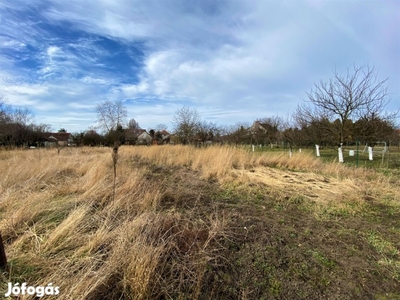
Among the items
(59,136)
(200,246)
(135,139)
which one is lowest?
(200,246)

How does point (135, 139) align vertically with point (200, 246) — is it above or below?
above

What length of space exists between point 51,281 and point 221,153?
7.14m

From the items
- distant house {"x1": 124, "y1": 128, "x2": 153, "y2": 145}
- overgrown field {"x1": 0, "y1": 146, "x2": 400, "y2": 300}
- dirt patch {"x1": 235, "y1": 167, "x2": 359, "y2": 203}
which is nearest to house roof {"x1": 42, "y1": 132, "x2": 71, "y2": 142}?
distant house {"x1": 124, "y1": 128, "x2": 153, "y2": 145}

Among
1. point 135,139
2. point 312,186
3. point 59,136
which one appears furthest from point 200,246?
point 59,136

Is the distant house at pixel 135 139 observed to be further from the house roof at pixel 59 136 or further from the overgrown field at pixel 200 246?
the overgrown field at pixel 200 246

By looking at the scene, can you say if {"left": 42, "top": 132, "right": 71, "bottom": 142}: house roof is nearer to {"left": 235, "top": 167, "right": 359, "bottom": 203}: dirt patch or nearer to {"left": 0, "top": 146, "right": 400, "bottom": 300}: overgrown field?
{"left": 0, "top": 146, "right": 400, "bottom": 300}: overgrown field

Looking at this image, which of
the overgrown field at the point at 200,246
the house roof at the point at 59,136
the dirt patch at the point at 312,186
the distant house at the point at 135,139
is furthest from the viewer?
the house roof at the point at 59,136

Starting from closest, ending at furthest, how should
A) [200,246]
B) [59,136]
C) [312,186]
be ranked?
1. [200,246]
2. [312,186]
3. [59,136]

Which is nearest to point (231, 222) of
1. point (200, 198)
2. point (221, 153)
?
point (200, 198)

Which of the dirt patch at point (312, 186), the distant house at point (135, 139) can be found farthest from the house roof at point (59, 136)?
the dirt patch at point (312, 186)

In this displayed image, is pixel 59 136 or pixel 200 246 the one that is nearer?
pixel 200 246

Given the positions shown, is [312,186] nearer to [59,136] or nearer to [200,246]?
[200,246]

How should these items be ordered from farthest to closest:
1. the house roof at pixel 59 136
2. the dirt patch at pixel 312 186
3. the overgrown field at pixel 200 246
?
the house roof at pixel 59 136 → the dirt patch at pixel 312 186 → the overgrown field at pixel 200 246

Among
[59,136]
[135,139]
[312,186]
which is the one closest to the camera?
[312,186]
